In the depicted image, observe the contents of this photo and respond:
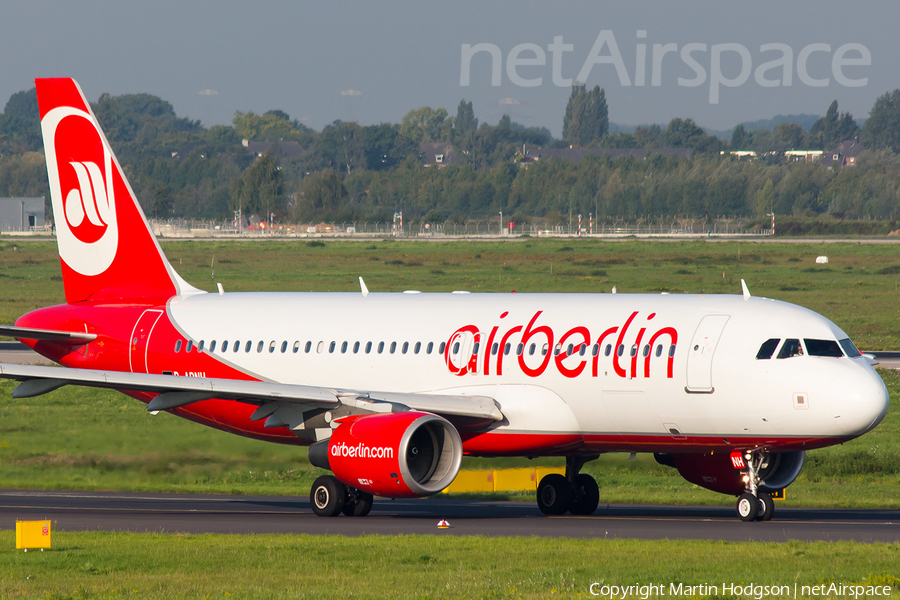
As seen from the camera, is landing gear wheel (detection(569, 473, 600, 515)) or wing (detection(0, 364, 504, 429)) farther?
landing gear wheel (detection(569, 473, 600, 515))

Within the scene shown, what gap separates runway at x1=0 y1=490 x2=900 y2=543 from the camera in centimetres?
2672

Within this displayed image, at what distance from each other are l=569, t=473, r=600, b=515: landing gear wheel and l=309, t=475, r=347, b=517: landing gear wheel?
5.56 metres

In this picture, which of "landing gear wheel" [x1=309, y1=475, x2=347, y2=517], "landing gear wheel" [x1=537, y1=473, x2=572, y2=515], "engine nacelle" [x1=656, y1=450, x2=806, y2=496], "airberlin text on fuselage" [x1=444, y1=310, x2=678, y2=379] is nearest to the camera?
"airberlin text on fuselage" [x1=444, y1=310, x2=678, y2=379]

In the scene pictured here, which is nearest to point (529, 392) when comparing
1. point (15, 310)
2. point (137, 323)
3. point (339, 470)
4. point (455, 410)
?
point (455, 410)

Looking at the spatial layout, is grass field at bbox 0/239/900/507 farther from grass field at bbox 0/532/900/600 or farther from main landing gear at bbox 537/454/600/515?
grass field at bbox 0/532/900/600

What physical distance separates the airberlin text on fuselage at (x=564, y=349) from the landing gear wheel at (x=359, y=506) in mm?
3583

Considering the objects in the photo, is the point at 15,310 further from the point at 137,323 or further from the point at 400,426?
the point at 400,426

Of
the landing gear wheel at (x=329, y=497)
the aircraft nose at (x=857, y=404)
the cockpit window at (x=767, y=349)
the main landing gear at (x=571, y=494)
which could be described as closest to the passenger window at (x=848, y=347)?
the aircraft nose at (x=857, y=404)

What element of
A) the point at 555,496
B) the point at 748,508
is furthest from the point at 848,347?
the point at 555,496

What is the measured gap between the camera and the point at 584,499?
31391 millimetres

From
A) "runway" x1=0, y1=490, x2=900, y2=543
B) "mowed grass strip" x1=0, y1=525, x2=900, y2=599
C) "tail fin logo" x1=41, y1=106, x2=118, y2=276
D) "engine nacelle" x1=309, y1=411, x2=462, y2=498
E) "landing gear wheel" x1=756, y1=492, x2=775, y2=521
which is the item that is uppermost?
"tail fin logo" x1=41, y1=106, x2=118, y2=276

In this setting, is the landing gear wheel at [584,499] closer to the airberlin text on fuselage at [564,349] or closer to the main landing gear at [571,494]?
the main landing gear at [571,494]

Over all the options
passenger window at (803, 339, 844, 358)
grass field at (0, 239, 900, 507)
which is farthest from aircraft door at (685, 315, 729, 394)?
grass field at (0, 239, 900, 507)

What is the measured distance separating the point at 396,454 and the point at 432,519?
3.59 m
